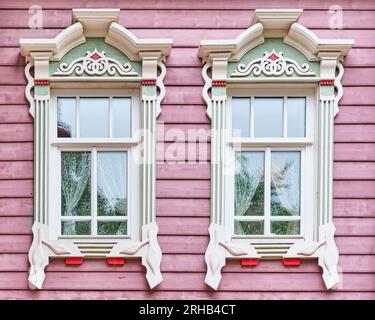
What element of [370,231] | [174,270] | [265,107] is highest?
[265,107]

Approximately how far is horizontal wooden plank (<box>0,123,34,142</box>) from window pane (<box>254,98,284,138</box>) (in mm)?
1770

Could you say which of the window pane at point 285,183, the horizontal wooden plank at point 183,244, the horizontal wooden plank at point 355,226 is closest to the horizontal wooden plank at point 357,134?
the window pane at point 285,183

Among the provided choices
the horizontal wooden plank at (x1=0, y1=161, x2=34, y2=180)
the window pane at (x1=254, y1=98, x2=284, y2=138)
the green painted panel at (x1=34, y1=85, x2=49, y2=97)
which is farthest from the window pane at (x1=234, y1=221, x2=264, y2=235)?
the green painted panel at (x1=34, y1=85, x2=49, y2=97)

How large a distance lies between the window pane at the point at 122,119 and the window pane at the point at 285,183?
3.87 ft

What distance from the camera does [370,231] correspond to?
392 centimetres

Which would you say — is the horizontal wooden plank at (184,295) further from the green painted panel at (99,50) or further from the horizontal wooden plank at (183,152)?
the green painted panel at (99,50)

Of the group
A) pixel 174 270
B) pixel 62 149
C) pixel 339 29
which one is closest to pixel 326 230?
pixel 174 270

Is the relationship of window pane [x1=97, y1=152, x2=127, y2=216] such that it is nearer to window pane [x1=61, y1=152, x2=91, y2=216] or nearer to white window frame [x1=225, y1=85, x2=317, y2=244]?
window pane [x1=61, y1=152, x2=91, y2=216]

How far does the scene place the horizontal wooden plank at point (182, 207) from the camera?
393 centimetres

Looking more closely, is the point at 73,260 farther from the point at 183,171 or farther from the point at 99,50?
the point at 99,50

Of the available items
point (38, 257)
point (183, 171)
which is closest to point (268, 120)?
point (183, 171)

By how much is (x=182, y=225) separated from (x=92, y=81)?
132cm

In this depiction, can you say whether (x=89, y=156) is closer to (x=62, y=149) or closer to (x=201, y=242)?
(x=62, y=149)

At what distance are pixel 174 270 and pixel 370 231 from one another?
61.1 inches
